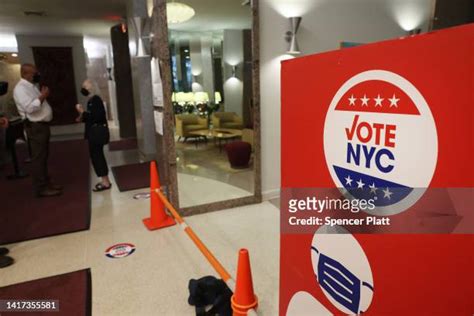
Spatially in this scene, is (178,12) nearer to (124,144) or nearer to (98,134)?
(98,134)

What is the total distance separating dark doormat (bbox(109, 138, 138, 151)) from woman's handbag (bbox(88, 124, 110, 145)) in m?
3.34

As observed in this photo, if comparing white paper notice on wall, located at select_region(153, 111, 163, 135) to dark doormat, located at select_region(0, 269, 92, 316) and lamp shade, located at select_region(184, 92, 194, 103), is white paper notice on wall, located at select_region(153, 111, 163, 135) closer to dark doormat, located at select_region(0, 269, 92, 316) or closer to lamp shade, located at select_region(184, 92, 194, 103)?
lamp shade, located at select_region(184, 92, 194, 103)

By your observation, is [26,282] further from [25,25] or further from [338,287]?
[25,25]

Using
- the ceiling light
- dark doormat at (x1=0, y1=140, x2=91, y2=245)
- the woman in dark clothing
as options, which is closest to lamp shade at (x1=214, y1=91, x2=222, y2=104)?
the ceiling light

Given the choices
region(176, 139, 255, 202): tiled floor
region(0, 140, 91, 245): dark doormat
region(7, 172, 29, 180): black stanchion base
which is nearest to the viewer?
region(0, 140, 91, 245): dark doormat

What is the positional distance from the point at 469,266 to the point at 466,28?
477mm

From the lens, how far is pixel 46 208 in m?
3.93

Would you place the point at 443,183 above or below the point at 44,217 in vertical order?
above

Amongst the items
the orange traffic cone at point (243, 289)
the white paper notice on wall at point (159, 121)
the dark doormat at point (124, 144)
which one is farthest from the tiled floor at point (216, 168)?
the dark doormat at point (124, 144)

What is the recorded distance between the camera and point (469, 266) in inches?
27.4

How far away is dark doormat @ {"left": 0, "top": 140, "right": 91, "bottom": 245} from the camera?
336cm

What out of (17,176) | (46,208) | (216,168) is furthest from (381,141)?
(17,176)

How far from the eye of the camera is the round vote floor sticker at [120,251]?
2.87 meters

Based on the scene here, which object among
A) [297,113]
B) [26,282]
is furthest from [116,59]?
[297,113]
